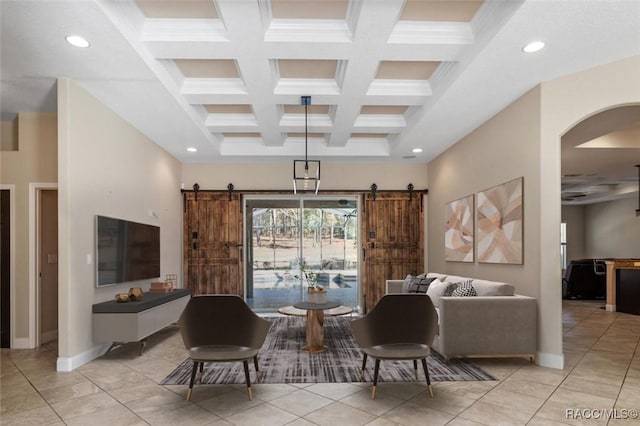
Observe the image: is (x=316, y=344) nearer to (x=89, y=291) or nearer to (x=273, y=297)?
(x=89, y=291)

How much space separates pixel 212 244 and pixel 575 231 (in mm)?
11190

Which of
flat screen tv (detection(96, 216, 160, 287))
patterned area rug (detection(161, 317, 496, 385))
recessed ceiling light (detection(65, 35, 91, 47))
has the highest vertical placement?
recessed ceiling light (detection(65, 35, 91, 47))

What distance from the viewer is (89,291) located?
4.57m

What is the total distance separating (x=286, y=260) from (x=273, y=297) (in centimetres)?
77

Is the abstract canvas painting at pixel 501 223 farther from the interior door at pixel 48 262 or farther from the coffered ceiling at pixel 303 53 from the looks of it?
the interior door at pixel 48 262

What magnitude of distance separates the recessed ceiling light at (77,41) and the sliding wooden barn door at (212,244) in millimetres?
4683

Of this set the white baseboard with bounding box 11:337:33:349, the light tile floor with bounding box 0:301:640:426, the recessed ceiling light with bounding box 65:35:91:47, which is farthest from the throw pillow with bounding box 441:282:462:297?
the white baseboard with bounding box 11:337:33:349

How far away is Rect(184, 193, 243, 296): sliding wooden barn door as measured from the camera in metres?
7.97

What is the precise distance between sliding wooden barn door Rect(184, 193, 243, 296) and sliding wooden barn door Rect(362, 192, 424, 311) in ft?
8.09

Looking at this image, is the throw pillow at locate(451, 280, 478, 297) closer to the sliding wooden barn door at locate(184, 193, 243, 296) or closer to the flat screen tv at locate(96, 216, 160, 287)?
the flat screen tv at locate(96, 216, 160, 287)

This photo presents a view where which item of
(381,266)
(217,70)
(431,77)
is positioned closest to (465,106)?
(431,77)

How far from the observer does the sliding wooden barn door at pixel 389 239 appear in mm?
8062

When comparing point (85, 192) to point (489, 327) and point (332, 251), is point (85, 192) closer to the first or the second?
point (489, 327)

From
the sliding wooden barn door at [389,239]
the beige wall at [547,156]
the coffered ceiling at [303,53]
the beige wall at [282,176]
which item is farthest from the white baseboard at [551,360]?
the beige wall at [282,176]
